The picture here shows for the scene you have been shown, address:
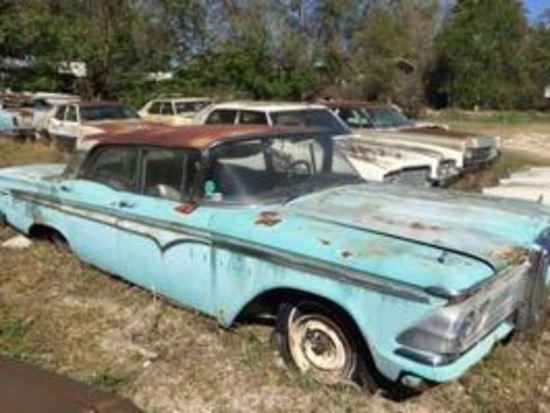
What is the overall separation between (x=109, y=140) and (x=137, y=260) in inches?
41.3

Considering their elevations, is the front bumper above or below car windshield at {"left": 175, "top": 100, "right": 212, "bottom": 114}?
below

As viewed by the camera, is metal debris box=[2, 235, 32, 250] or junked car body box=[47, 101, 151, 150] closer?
metal debris box=[2, 235, 32, 250]

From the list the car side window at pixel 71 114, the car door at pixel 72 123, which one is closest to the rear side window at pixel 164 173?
the car door at pixel 72 123

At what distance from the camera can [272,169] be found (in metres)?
5.07

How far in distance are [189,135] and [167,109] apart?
1466cm

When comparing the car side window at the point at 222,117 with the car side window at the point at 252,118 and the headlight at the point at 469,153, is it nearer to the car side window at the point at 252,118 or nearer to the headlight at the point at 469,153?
the car side window at the point at 252,118

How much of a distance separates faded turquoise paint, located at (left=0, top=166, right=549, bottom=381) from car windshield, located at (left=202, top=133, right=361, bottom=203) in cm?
13

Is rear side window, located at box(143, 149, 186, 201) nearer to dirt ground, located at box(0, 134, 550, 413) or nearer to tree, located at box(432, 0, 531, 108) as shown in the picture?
dirt ground, located at box(0, 134, 550, 413)

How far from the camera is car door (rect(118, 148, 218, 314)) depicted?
4.77 metres

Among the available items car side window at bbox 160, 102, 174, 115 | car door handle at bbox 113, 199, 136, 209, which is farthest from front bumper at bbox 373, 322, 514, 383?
car side window at bbox 160, 102, 174, 115

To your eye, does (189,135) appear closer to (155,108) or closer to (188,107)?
(188,107)

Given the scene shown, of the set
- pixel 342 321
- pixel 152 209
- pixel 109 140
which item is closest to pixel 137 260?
pixel 152 209

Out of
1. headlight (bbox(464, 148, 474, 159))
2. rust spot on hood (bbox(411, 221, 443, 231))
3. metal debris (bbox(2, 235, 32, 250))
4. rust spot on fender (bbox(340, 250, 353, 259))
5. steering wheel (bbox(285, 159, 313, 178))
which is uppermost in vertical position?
steering wheel (bbox(285, 159, 313, 178))

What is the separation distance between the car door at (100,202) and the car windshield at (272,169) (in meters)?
0.85
